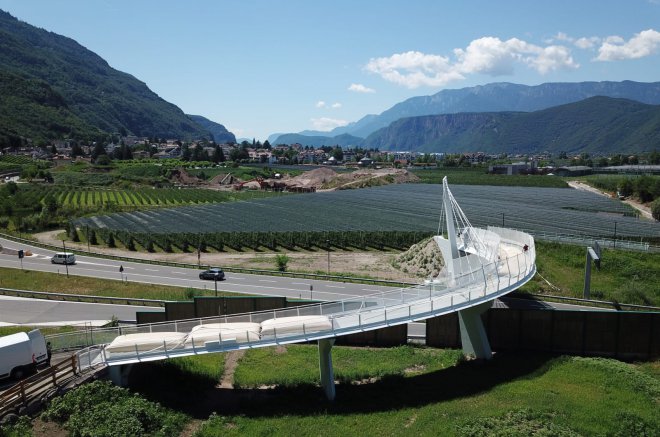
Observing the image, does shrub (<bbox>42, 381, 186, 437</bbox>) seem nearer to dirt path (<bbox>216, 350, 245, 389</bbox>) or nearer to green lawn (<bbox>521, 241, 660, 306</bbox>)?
dirt path (<bbox>216, 350, 245, 389</bbox>)

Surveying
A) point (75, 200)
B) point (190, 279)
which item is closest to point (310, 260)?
point (190, 279)

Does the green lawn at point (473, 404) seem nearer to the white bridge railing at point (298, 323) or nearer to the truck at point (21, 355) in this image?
the white bridge railing at point (298, 323)

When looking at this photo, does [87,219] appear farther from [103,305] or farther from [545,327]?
[545,327]

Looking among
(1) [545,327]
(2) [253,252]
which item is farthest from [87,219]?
(1) [545,327]

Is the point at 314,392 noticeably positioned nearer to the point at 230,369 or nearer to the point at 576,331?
the point at 230,369

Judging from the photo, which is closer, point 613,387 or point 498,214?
point 613,387

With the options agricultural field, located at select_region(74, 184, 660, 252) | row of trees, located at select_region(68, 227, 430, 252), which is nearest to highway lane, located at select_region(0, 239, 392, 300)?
row of trees, located at select_region(68, 227, 430, 252)
